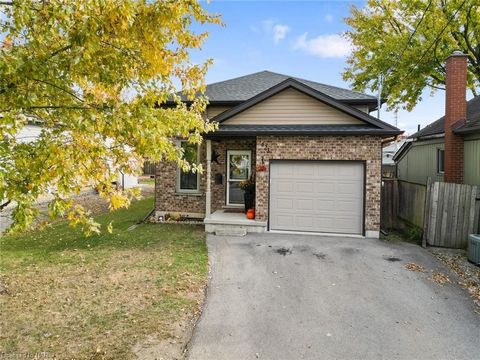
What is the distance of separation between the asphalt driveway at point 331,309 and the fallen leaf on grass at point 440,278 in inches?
5.0

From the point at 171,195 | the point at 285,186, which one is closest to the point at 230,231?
the point at 285,186

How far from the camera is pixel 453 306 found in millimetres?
5629

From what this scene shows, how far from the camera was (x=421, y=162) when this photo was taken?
1655 cm

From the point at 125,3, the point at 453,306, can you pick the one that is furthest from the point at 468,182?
the point at 125,3

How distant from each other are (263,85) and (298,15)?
123 inches

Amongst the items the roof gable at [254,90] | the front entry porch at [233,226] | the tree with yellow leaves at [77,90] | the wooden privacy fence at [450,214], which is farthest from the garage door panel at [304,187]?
the tree with yellow leaves at [77,90]

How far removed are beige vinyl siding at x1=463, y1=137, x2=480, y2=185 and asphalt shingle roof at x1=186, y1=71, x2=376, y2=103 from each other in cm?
359

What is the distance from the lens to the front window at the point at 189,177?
499 inches

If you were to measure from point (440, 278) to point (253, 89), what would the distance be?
9.87 metres

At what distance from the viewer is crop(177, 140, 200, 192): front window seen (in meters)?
12.7

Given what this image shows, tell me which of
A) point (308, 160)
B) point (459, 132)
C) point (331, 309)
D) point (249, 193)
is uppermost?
point (459, 132)

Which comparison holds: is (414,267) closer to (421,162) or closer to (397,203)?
(397,203)

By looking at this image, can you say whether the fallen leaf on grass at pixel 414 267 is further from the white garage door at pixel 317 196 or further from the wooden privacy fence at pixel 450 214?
the white garage door at pixel 317 196

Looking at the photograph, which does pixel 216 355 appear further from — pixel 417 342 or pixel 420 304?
pixel 420 304
